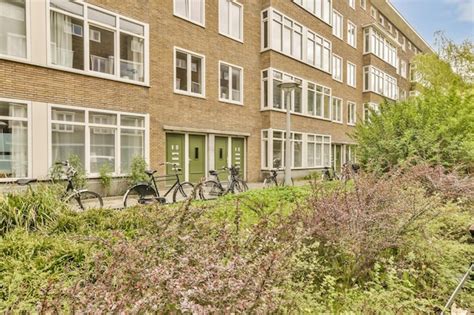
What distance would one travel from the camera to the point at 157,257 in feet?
8.24

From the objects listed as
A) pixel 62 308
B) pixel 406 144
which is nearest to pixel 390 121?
pixel 406 144

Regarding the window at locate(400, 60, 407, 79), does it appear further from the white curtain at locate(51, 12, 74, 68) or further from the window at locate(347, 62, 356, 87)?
the white curtain at locate(51, 12, 74, 68)

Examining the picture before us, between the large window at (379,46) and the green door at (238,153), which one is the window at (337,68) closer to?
the large window at (379,46)

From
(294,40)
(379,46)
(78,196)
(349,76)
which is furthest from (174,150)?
(379,46)

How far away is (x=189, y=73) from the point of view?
12.6m

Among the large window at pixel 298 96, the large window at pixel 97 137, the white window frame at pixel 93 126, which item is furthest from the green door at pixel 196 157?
the large window at pixel 298 96

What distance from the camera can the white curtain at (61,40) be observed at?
358 inches

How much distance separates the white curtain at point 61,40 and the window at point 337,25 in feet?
57.6

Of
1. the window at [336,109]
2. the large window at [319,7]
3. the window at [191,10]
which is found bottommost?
the window at [336,109]

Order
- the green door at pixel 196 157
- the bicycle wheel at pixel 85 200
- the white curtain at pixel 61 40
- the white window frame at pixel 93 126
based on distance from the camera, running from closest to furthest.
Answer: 1. the bicycle wheel at pixel 85 200
2. the white window frame at pixel 93 126
3. the white curtain at pixel 61 40
4. the green door at pixel 196 157

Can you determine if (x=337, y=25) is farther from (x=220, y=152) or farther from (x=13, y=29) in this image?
(x=13, y=29)

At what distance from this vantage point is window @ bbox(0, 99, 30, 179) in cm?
810

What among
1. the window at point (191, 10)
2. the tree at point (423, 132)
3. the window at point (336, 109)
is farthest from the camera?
the window at point (336, 109)

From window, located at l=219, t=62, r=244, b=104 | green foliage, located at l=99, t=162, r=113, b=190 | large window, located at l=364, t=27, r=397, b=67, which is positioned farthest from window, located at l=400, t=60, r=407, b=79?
green foliage, located at l=99, t=162, r=113, b=190
